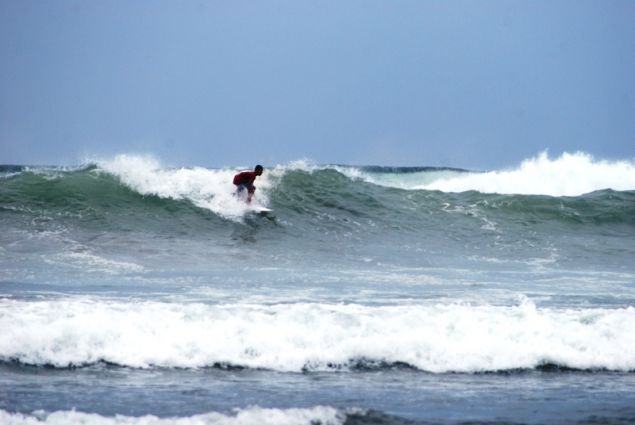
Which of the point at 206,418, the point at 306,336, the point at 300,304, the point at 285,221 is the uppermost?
the point at 285,221

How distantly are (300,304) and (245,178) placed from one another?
10183 millimetres

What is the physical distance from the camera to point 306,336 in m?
8.73

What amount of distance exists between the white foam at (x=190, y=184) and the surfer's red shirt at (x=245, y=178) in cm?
42

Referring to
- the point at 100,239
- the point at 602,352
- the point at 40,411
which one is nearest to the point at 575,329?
the point at 602,352

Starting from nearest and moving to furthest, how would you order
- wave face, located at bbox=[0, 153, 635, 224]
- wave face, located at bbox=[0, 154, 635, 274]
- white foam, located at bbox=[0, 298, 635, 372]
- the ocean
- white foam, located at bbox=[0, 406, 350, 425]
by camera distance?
white foam, located at bbox=[0, 406, 350, 425] < the ocean < white foam, located at bbox=[0, 298, 635, 372] < wave face, located at bbox=[0, 154, 635, 274] < wave face, located at bbox=[0, 153, 635, 224]

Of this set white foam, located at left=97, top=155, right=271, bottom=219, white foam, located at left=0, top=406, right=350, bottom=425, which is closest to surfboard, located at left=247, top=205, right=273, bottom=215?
white foam, located at left=97, top=155, right=271, bottom=219

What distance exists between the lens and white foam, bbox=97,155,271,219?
771 inches

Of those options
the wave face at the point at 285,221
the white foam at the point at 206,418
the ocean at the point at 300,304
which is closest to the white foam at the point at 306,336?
the ocean at the point at 300,304

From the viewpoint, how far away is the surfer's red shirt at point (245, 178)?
19.5m

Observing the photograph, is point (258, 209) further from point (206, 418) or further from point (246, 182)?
point (206, 418)

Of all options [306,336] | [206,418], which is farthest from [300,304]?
[206,418]

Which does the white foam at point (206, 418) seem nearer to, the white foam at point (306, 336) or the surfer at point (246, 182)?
the white foam at point (306, 336)

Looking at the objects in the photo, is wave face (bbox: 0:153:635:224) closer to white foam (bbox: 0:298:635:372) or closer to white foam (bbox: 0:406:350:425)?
white foam (bbox: 0:298:635:372)

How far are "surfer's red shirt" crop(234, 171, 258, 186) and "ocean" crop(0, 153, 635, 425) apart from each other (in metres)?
0.42
